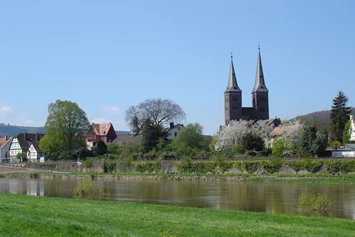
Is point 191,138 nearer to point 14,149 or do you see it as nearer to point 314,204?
point 14,149

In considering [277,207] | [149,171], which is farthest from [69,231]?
[149,171]

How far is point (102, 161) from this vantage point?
8044cm

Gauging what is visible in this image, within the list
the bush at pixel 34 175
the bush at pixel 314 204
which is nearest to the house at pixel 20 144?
the bush at pixel 34 175

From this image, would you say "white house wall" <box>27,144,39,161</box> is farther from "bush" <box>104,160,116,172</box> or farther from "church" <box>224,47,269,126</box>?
"church" <box>224,47,269,126</box>

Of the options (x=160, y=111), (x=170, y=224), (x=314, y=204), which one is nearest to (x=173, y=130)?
(x=160, y=111)

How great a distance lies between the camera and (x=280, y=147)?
228 ft

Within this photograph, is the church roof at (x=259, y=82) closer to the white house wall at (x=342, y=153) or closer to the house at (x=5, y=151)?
the white house wall at (x=342, y=153)

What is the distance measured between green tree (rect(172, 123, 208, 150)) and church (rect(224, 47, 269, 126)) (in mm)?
19639

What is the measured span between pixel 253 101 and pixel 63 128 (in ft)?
142

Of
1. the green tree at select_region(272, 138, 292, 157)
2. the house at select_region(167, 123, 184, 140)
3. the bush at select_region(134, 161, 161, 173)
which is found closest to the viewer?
the green tree at select_region(272, 138, 292, 157)

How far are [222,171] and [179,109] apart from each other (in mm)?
39925

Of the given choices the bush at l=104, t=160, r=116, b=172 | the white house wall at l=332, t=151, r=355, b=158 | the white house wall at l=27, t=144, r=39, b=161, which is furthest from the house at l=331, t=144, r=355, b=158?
the white house wall at l=27, t=144, r=39, b=161

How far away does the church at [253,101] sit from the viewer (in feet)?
360

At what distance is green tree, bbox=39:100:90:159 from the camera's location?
89.7 metres
